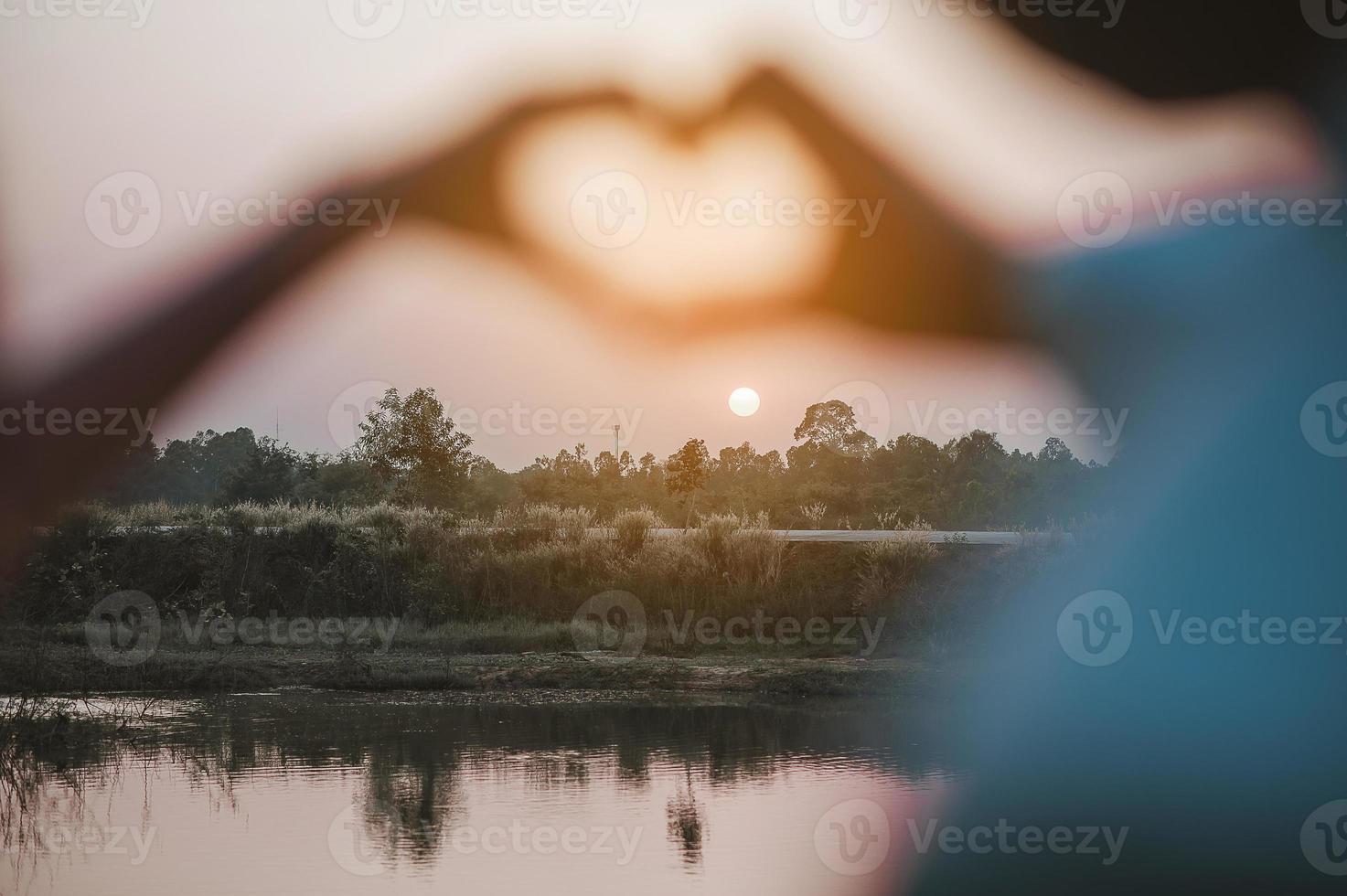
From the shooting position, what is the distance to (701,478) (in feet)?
111

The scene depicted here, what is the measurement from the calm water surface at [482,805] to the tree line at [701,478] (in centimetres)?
1371

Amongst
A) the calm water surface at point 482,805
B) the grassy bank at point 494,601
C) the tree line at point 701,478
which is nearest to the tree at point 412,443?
the tree line at point 701,478

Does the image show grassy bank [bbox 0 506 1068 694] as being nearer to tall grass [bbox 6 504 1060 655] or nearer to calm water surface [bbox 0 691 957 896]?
tall grass [bbox 6 504 1060 655]

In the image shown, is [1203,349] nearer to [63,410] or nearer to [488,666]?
[63,410]

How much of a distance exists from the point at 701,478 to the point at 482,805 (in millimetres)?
26174

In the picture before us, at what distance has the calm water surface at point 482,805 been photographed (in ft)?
20.7

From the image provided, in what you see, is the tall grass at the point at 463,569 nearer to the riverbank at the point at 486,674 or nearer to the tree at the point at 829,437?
the riverbank at the point at 486,674

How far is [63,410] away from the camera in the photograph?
316 cm

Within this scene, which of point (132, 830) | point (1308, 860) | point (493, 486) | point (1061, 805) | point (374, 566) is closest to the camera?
point (1308, 860)

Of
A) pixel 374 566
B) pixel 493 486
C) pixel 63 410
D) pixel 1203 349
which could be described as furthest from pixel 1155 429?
pixel 493 486

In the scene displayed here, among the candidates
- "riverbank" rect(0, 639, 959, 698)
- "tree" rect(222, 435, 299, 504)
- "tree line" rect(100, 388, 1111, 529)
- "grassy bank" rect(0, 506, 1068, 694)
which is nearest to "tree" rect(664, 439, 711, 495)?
"tree line" rect(100, 388, 1111, 529)

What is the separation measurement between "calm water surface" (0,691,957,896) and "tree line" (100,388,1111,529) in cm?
1371

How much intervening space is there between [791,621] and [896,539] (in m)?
1.80

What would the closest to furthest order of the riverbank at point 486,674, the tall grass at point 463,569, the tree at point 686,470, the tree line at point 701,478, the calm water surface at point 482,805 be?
the calm water surface at point 482,805
the riverbank at point 486,674
the tall grass at point 463,569
the tree line at point 701,478
the tree at point 686,470
